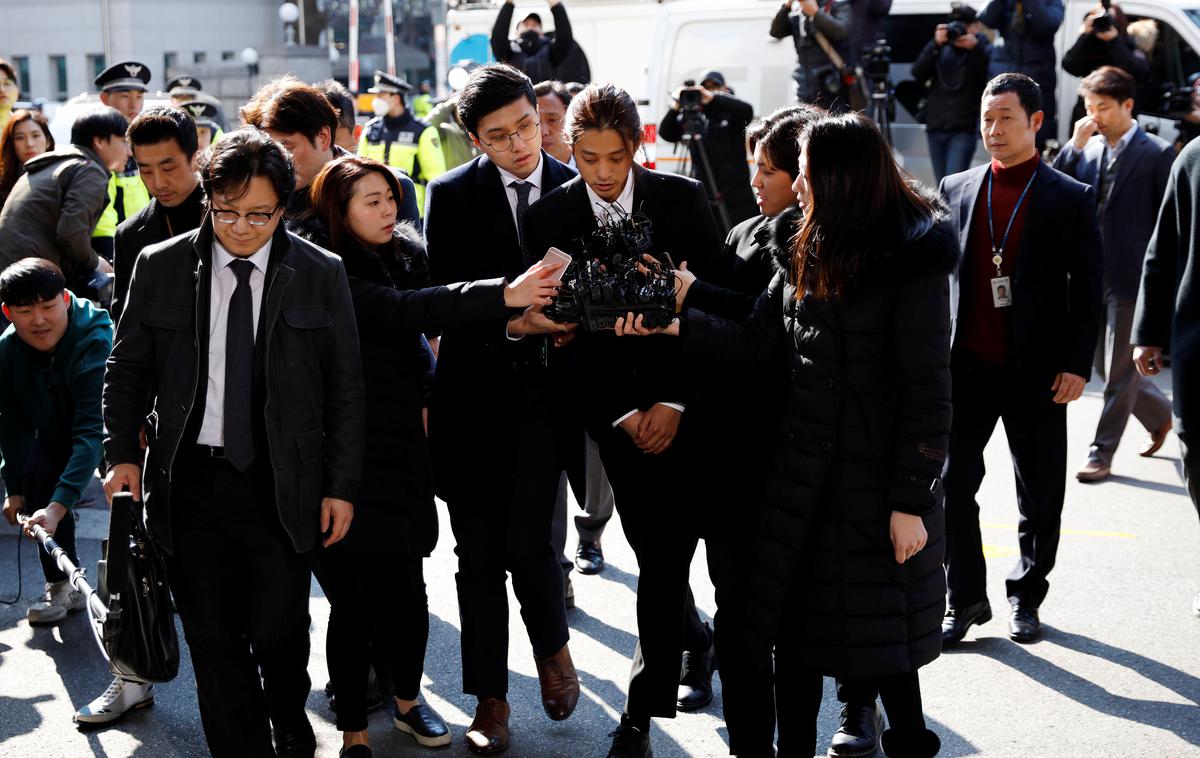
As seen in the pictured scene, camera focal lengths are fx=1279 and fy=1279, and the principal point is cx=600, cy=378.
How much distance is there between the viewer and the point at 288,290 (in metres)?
3.27

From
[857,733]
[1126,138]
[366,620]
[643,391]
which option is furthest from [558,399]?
[1126,138]

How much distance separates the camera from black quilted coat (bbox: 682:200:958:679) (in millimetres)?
3059

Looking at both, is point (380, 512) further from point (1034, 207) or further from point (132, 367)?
point (1034, 207)

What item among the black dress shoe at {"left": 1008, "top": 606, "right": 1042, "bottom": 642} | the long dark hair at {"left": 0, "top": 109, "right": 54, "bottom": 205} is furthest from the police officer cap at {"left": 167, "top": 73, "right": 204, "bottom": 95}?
the black dress shoe at {"left": 1008, "top": 606, "right": 1042, "bottom": 642}

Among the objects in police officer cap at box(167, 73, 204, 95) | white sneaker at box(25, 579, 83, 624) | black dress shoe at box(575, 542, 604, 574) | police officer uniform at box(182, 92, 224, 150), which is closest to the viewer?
white sneaker at box(25, 579, 83, 624)

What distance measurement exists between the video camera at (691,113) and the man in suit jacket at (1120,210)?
3.20 metres

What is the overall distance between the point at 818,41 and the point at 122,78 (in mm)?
5203

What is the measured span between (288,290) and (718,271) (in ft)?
4.01

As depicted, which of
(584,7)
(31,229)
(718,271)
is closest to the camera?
(718,271)

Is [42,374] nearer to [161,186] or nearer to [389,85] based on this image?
[161,186]

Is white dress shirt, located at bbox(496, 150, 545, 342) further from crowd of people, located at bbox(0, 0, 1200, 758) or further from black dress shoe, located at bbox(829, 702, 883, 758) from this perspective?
black dress shoe, located at bbox(829, 702, 883, 758)

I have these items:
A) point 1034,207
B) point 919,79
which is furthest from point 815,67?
point 1034,207

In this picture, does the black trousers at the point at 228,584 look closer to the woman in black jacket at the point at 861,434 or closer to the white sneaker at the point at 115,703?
the white sneaker at the point at 115,703

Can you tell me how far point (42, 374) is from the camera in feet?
15.4
